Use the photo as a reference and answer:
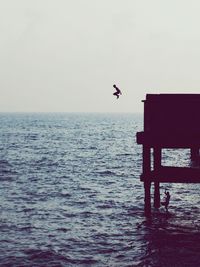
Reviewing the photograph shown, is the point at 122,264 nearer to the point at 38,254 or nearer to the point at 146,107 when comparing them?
the point at 38,254

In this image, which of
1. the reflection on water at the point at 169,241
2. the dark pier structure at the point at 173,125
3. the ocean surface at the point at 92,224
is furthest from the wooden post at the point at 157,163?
the dark pier structure at the point at 173,125

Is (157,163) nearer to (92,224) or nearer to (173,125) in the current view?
(173,125)

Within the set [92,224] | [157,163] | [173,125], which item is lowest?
[92,224]

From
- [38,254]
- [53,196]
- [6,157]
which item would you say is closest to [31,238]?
[38,254]

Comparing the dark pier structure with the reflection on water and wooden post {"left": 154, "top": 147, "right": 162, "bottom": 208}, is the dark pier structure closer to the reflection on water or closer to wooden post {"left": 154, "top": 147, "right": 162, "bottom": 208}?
wooden post {"left": 154, "top": 147, "right": 162, "bottom": 208}

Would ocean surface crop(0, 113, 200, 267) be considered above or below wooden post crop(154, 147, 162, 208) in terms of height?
below

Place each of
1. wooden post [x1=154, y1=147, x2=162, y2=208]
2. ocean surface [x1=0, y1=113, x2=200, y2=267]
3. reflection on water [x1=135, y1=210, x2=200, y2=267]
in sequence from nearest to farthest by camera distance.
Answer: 1. reflection on water [x1=135, y1=210, x2=200, y2=267]
2. ocean surface [x1=0, y1=113, x2=200, y2=267]
3. wooden post [x1=154, y1=147, x2=162, y2=208]

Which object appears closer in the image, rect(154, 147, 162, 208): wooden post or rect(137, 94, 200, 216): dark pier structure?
rect(137, 94, 200, 216): dark pier structure

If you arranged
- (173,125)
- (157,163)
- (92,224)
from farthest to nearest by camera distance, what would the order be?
(157,163)
(92,224)
(173,125)

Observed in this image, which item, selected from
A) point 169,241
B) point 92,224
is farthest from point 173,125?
point 92,224

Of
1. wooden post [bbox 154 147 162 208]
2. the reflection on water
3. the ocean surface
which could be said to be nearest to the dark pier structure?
wooden post [bbox 154 147 162 208]

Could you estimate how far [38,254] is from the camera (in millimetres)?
14281

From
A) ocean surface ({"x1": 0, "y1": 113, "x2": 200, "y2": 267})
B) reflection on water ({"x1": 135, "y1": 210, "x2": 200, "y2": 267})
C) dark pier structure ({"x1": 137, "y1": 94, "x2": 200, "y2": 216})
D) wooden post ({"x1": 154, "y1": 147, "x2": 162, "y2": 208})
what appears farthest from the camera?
wooden post ({"x1": 154, "y1": 147, "x2": 162, "y2": 208})

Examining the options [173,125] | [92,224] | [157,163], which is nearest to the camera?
[173,125]
